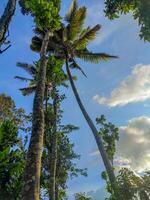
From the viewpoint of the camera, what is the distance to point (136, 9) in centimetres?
1165

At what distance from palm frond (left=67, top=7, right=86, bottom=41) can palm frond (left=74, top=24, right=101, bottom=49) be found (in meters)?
0.73

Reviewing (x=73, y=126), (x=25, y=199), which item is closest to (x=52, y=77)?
(x=73, y=126)

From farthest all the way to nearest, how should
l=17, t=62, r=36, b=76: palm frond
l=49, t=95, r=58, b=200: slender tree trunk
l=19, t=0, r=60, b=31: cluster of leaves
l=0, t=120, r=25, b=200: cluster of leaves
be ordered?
l=17, t=62, r=36, b=76: palm frond, l=49, t=95, r=58, b=200: slender tree trunk, l=0, t=120, r=25, b=200: cluster of leaves, l=19, t=0, r=60, b=31: cluster of leaves

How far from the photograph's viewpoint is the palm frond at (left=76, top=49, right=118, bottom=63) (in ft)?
95.3

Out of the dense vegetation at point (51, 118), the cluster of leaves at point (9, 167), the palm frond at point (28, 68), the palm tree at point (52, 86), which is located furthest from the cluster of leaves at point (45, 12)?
the palm frond at point (28, 68)

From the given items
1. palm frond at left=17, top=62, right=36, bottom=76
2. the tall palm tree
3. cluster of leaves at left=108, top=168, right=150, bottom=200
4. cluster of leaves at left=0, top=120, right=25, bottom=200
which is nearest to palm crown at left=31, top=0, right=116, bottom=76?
the tall palm tree

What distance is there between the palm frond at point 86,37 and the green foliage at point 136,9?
52.9 ft

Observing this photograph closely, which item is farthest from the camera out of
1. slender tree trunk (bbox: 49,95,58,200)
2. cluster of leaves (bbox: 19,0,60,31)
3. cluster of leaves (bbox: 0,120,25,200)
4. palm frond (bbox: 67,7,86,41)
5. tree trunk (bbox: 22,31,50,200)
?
palm frond (bbox: 67,7,86,41)

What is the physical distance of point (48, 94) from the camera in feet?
99.6

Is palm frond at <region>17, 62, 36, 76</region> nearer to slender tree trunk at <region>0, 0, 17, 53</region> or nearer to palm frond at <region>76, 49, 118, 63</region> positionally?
palm frond at <region>76, 49, 118, 63</region>

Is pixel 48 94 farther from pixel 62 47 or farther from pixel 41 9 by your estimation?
pixel 41 9

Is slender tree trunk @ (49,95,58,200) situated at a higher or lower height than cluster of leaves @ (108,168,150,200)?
higher

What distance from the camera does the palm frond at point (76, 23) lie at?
90.8 ft

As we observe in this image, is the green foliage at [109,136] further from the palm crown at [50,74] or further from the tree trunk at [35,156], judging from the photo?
the tree trunk at [35,156]
